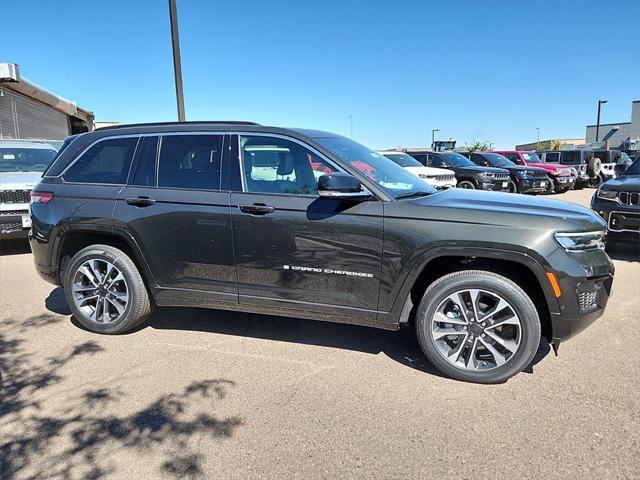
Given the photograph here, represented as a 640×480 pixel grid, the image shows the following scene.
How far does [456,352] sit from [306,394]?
1140 mm

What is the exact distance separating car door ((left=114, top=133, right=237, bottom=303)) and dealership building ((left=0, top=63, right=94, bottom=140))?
18367 millimetres

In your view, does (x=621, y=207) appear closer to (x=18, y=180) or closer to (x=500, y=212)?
(x=500, y=212)

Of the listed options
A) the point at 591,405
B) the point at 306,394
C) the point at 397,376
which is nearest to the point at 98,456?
the point at 306,394

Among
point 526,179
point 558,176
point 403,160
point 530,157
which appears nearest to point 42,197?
point 403,160

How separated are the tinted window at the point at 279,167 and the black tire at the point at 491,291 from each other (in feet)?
3.97

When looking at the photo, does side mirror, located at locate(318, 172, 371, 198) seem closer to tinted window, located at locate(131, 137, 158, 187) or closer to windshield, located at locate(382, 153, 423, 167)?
tinted window, located at locate(131, 137, 158, 187)

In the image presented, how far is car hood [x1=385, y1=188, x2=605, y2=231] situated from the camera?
325cm

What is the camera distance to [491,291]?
3.32 m

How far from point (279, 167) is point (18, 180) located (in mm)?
5914

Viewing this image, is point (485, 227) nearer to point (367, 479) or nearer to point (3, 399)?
point (367, 479)

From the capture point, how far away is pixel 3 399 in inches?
126

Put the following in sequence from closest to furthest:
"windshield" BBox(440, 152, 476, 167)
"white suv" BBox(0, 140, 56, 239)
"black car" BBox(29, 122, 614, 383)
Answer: "black car" BBox(29, 122, 614, 383)
"white suv" BBox(0, 140, 56, 239)
"windshield" BBox(440, 152, 476, 167)

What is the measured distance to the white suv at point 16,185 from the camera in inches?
288

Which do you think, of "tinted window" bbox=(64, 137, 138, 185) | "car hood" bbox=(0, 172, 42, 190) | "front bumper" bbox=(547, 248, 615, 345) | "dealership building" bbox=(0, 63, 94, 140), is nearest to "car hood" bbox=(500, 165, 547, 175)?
"front bumper" bbox=(547, 248, 615, 345)
